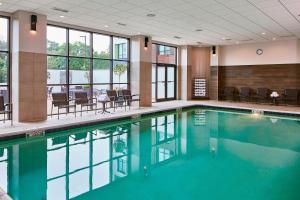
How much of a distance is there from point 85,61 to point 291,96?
357 inches

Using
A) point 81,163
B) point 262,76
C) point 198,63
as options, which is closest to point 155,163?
point 81,163

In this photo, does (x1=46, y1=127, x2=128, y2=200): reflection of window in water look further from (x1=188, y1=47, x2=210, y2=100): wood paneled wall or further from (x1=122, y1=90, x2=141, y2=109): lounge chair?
(x1=188, y1=47, x2=210, y2=100): wood paneled wall

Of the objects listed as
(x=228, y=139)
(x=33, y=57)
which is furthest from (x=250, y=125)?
(x=33, y=57)

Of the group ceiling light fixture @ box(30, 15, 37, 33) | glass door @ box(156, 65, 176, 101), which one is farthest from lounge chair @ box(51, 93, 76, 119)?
glass door @ box(156, 65, 176, 101)

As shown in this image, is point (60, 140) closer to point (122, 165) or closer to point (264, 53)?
point (122, 165)

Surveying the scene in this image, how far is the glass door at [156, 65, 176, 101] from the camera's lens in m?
14.3

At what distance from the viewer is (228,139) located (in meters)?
6.91

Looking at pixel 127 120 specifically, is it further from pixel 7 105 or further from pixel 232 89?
pixel 232 89

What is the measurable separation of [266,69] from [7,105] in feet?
37.1

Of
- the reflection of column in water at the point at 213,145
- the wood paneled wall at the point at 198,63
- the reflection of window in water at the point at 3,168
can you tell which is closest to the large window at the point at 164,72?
the wood paneled wall at the point at 198,63

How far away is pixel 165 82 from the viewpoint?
14.7 metres

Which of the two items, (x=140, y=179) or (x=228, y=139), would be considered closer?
(x=140, y=179)

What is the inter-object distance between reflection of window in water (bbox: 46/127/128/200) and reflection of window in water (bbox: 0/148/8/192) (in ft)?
1.97

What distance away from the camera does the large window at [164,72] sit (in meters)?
14.0
